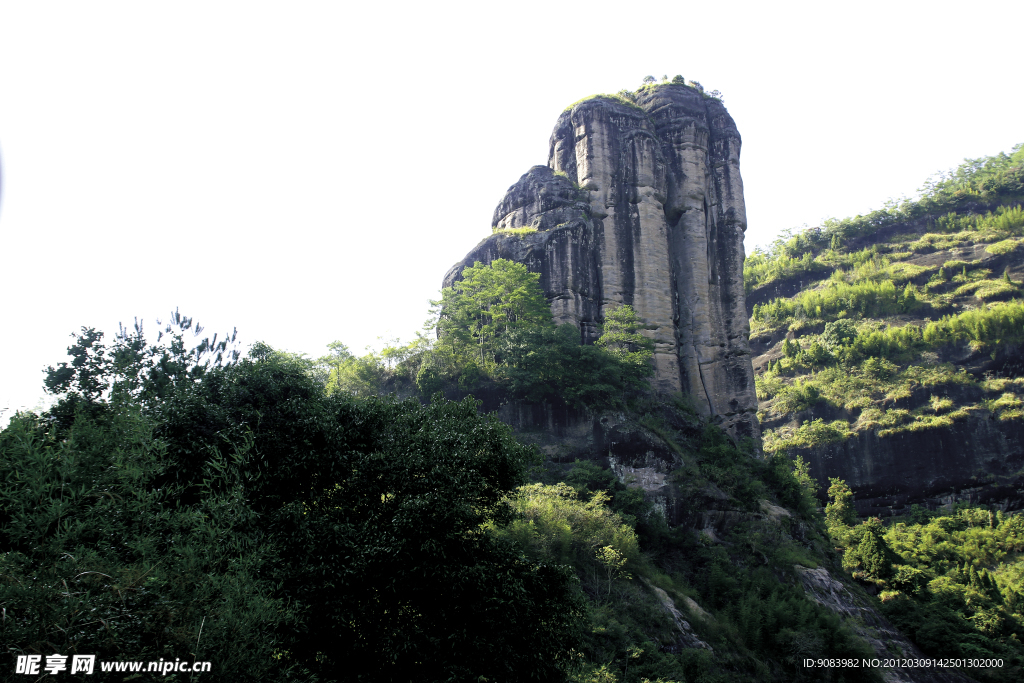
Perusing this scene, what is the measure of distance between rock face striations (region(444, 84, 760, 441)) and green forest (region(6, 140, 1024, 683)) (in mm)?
2321

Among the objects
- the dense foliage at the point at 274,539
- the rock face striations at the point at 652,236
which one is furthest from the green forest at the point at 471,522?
the rock face striations at the point at 652,236

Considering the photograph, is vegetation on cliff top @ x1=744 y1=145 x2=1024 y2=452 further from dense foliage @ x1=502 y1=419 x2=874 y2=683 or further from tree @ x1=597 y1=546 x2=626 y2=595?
tree @ x1=597 y1=546 x2=626 y2=595

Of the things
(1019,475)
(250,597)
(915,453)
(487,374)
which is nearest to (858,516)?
(915,453)

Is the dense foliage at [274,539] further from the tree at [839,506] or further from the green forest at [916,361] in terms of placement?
the tree at [839,506]

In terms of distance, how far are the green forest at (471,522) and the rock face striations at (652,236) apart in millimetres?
2321

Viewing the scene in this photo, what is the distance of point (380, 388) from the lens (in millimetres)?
34906

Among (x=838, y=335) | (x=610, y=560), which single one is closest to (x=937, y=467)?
(x=838, y=335)

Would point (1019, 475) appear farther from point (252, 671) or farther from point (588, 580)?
point (252, 671)

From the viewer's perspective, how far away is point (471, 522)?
12781 mm

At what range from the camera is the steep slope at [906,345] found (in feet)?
140

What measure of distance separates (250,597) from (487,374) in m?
23.4

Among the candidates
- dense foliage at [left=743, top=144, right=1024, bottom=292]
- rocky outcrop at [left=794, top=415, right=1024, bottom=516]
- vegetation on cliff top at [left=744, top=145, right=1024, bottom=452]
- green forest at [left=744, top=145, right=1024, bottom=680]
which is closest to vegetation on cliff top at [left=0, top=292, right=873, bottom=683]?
green forest at [left=744, top=145, right=1024, bottom=680]

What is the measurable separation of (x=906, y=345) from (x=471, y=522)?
1863 inches

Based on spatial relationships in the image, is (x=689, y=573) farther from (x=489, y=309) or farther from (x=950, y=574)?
(x=950, y=574)
